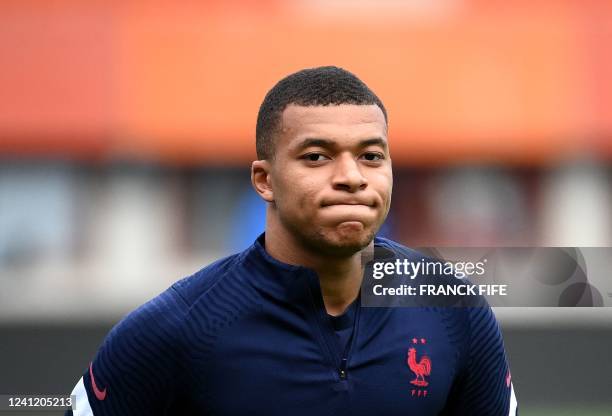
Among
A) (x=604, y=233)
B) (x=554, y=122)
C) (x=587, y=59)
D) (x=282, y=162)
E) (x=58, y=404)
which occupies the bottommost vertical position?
(x=58, y=404)

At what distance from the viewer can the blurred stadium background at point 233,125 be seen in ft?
35.2

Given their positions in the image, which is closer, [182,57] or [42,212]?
[42,212]

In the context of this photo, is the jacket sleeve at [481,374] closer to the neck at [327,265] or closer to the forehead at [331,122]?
the neck at [327,265]

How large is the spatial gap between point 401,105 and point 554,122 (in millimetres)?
1771

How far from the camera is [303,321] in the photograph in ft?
9.59

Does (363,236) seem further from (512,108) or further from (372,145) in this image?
(512,108)

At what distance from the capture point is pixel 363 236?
9.00 ft

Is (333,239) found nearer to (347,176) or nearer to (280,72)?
(347,176)

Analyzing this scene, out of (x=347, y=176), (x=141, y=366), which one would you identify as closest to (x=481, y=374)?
(x=347, y=176)

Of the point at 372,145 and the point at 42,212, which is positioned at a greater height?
the point at 42,212

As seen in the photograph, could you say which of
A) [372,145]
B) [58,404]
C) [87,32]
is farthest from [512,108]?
[372,145]

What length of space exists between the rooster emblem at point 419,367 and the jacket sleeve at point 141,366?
0.64 meters

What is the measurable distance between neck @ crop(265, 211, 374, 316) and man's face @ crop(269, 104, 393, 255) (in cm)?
6

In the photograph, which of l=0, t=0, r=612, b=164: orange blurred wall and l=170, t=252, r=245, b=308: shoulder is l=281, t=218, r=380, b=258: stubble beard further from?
l=0, t=0, r=612, b=164: orange blurred wall
